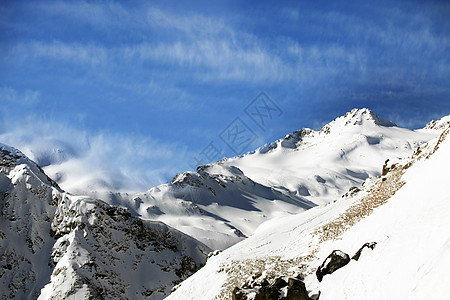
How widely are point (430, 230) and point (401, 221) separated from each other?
4548 millimetres

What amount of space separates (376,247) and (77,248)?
229 feet

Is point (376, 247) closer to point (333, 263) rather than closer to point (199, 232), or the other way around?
point (333, 263)

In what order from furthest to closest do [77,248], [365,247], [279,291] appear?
[77,248] < [365,247] < [279,291]

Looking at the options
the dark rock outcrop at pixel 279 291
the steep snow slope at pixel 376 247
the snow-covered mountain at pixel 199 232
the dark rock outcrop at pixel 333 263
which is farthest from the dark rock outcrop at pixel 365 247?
→ the dark rock outcrop at pixel 279 291

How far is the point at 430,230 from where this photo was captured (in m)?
20.5

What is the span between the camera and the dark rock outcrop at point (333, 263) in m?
25.0

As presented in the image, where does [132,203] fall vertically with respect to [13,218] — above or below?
above

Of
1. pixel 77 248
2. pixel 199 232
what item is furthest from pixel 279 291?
pixel 199 232

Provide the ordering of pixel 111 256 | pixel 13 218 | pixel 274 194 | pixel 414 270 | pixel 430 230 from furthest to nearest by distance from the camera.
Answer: pixel 274 194, pixel 13 218, pixel 111 256, pixel 430 230, pixel 414 270

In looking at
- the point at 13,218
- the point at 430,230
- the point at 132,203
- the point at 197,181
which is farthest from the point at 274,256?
the point at 197,181

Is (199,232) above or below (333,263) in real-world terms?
above

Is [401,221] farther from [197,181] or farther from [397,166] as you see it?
[197,181]

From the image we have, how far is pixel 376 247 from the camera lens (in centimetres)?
2356

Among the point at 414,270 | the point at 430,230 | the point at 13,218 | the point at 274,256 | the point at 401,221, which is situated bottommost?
the point at 414,270
